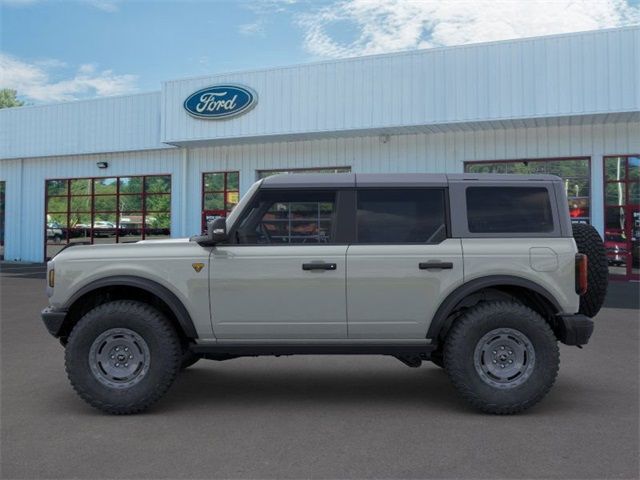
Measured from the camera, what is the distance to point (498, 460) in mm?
3682

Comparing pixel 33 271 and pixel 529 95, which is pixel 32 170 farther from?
pixel 529 95

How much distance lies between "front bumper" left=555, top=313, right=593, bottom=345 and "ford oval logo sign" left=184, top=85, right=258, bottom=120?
49.2 feet

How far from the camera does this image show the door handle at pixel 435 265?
4645 millimetres

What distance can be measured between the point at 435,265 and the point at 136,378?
8.42 ft

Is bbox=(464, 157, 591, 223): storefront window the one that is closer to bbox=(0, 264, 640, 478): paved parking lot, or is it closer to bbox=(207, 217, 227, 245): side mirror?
bbox=(0, 264, 640, 478): paved parking lot

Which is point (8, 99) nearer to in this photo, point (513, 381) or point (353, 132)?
point (353, 132)

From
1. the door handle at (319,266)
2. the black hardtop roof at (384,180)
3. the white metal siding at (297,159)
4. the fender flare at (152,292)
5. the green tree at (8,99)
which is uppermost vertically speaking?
the green tree at (8,99)

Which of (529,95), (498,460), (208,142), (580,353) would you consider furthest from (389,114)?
(498,460)

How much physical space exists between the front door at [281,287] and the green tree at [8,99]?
71.5 meters

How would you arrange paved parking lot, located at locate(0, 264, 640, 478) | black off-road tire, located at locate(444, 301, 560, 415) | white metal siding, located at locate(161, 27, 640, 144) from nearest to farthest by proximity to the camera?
1. paved parking lot, located at locate(0, 264, 640, 478)
2. black off-road tire, located at locate(444, 301, 560, 415)
3. white metal siding, located at locate(161, 27, 640, 144)

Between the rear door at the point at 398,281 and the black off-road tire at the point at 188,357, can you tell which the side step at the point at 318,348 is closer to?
the rear door at the point at 398,281

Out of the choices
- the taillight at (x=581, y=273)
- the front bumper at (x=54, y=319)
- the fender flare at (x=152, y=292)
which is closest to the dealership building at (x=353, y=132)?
the taillight at (x=581, y=273)

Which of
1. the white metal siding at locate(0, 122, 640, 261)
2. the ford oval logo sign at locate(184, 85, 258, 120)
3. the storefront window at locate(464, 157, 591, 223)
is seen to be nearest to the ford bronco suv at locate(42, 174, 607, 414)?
the storefront window at locate(464, 157, 591, 223)

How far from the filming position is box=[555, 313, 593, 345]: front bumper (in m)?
4.62
